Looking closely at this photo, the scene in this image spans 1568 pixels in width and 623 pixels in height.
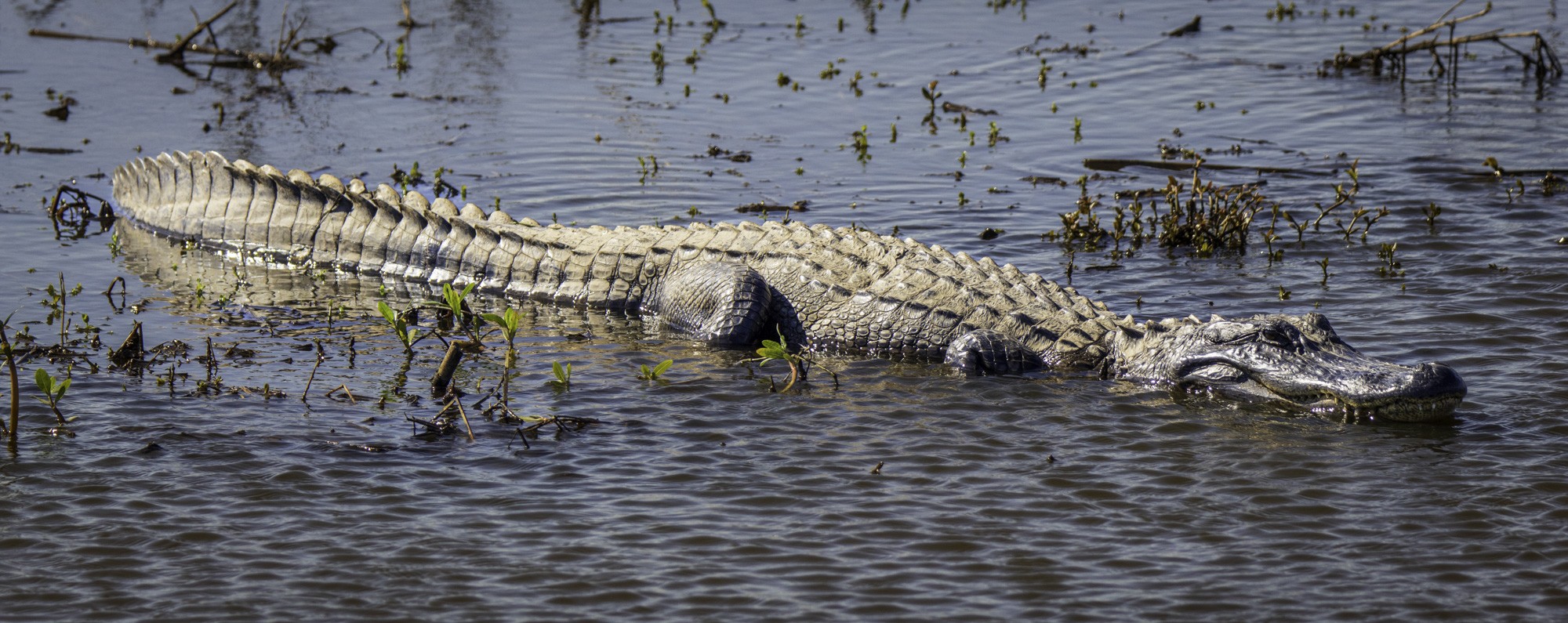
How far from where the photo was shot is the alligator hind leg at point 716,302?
7.43 m

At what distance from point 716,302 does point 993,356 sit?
1.49 m

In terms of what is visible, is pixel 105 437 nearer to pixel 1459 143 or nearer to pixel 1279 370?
pixel 1279 370

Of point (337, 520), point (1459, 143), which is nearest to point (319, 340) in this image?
point (337, 520)

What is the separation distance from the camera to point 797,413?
642cm

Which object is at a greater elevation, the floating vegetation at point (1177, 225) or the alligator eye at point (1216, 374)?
the floating vegetation at point (1177, 225)

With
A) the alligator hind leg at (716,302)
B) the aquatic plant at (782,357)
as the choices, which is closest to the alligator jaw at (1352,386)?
the aquatic plant at (782,357)

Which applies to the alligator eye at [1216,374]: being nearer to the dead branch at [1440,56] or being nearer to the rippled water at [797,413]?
the rippled water at [797,413]

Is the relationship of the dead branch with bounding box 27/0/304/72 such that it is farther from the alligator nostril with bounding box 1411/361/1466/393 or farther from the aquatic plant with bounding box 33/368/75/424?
the alligator nostril with bounding box 1411/361/1466/393

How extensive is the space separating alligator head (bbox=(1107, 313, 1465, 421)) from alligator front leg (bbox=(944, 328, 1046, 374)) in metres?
0.40

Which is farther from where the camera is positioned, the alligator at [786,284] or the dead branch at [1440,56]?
the dead branch at [1440,56]

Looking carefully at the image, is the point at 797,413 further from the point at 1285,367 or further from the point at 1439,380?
the point at 1439,380

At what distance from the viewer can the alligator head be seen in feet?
19.8

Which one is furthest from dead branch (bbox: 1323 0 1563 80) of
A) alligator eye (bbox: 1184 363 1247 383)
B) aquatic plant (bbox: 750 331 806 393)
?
aquatic plant (bbox: 750 331 806 393)

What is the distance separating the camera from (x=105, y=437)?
233 inches
